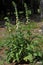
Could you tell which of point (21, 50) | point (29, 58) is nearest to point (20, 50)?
point (21, 50)

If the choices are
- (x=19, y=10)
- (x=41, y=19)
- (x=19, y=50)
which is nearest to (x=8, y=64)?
(x=19, y=50)

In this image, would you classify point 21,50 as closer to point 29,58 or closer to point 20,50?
point 20,50

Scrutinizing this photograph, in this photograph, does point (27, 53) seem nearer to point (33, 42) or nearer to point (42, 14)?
point (33, 42)

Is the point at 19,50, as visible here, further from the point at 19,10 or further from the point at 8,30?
the point at 19,10

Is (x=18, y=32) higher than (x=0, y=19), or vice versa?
(x=18, y=32)

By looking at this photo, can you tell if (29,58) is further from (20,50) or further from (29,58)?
(20,50)

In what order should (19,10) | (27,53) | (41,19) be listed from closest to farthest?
1. (27,53)
2. (41,19)
3. (19,10)

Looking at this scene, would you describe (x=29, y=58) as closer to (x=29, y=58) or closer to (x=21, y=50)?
(x=29, y=58)

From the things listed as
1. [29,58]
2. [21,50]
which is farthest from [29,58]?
[21,50]

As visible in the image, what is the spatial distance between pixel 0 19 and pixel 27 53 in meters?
3.22

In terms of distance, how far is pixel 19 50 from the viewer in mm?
4762

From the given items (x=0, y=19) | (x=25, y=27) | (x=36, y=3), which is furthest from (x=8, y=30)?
(x=36, y=3)

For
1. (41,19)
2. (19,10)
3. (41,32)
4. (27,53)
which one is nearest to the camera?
(27,53)

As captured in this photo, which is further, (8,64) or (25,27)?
(25,27)
